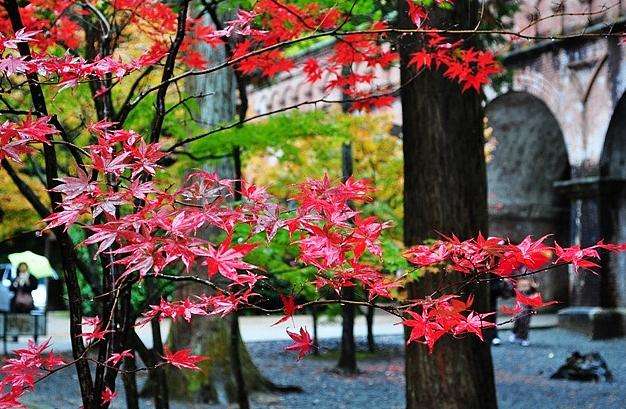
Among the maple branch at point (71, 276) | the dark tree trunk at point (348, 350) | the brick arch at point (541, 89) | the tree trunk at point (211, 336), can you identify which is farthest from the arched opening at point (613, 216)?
the maple branch at point (71, 276)

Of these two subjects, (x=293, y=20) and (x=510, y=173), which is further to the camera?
(x=510, y=173)

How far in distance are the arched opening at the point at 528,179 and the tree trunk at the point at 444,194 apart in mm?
15510

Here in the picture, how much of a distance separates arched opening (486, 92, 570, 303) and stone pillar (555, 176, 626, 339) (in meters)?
3.86

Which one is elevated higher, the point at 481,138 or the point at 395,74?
the point at 395,74

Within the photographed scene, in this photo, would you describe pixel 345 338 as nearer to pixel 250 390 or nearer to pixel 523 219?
pixel 250 390

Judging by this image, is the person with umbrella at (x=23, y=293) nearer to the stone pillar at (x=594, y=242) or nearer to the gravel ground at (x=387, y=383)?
the gravel ground at (x=387, y=383)

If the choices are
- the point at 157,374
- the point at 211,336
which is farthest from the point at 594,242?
the point at 157,374

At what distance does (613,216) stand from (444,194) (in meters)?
13.0

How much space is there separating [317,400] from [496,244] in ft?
28.0

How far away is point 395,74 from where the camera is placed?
24359mm

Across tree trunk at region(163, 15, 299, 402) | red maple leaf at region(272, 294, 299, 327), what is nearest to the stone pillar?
tree trunk at region(163, 15, 299, 402)

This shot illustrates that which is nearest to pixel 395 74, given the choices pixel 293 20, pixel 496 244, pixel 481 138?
pixel 481 138

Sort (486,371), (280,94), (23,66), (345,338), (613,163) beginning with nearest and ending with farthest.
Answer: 1. (23,66)
2. (486,371)
3. (345,338)
4. (613,163)
5. (280,94)

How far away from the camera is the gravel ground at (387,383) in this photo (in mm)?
10844
